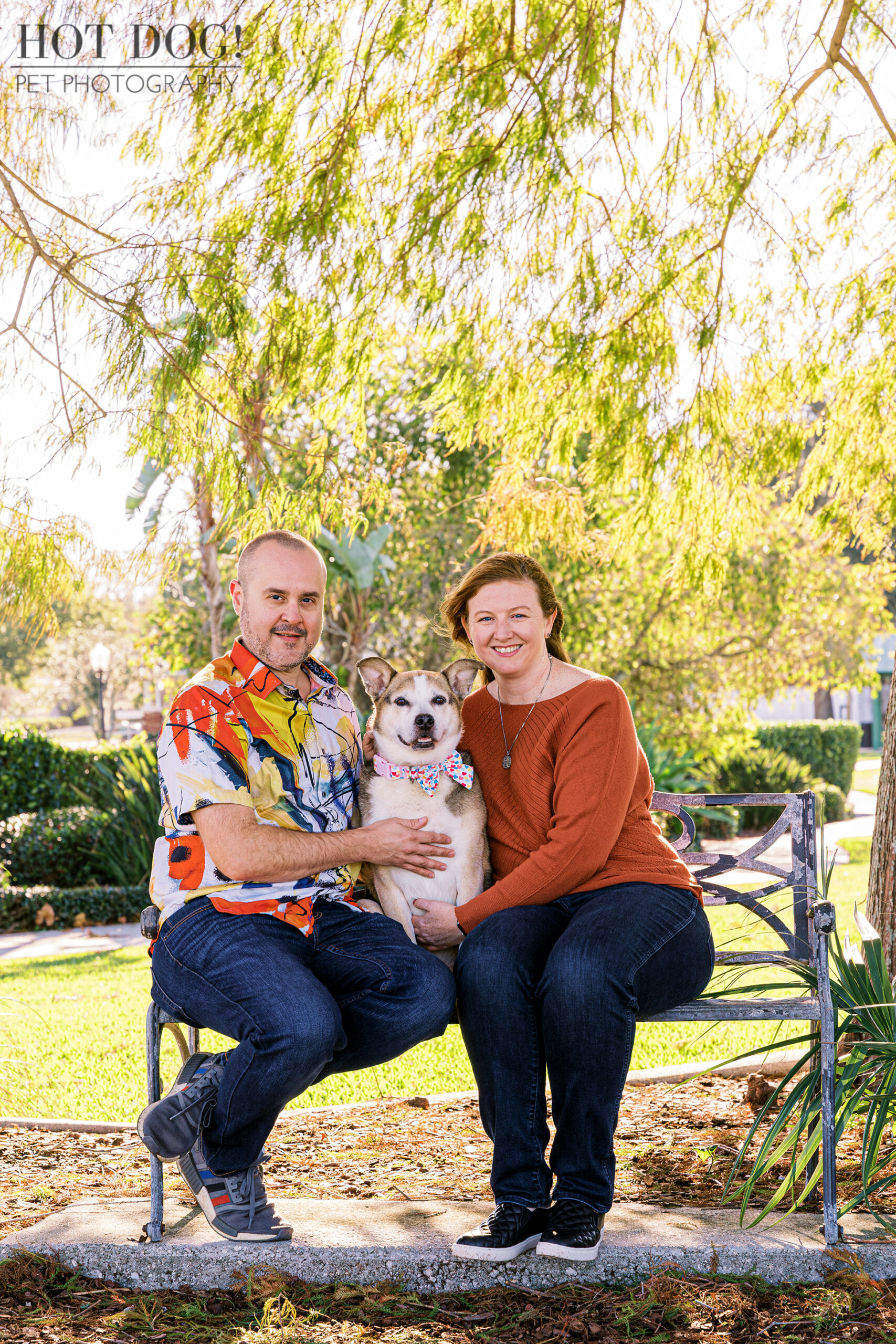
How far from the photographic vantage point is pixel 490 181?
3.97 metres

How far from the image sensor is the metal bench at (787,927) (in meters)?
2.72

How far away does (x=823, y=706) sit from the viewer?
3344 centimetres

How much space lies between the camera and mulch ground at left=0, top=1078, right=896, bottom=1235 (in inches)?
123

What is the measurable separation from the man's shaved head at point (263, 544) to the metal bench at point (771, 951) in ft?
3.01

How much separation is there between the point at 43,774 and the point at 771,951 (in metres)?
9.58

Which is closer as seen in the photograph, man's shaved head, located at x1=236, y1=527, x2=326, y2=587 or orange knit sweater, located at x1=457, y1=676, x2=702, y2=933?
orange knit sweater, located at x1=457, y1=676, x2=702, y2=933

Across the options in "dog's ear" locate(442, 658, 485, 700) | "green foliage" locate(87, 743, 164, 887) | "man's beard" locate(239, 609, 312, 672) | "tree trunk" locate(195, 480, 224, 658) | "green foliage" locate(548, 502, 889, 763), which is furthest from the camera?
"green foliage" locate(548, 502, 889, 763)

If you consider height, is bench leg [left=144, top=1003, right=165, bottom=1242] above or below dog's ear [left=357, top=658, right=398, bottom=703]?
below

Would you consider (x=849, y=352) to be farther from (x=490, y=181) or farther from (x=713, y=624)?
(x=713, y=624)

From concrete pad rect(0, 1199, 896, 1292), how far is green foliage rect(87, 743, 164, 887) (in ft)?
24.1

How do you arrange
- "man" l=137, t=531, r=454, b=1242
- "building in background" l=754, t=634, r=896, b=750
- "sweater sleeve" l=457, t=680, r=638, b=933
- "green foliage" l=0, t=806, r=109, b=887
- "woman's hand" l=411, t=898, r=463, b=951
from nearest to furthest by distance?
"man" l=137, t=531, r=454, b=1242, "sweater sleeve" l=457, t=680, r=638, b=933, "woman's hand" l=411, t=898, r=463, b=951, "green foliage" l=0, t=806, r=109, b=887, "building in background" l=754, t=634, r=896, b=750

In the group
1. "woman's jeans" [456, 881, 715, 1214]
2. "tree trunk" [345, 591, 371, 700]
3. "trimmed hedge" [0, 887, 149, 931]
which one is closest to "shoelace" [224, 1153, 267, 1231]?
"woman's jeans" [456, 881, 715, 1214]

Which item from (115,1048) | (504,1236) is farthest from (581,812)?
(115,1048)

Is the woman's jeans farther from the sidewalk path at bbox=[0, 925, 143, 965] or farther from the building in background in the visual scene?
the building in background
